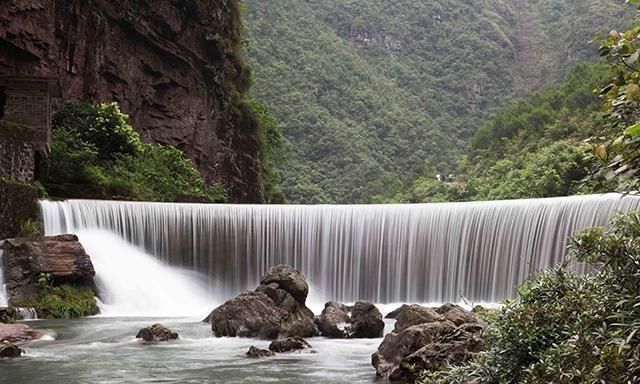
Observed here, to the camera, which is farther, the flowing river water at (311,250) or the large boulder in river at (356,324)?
the flowing river water at (311,250)

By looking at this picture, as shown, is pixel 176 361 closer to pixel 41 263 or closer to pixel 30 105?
pixel 41 263

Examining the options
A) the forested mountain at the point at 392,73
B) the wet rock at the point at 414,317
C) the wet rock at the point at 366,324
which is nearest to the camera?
the wet rock at the point at 414,317

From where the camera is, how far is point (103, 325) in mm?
14297

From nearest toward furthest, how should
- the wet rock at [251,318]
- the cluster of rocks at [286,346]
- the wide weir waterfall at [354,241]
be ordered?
the cluster of rocks at [286,346] → the wet rock at [251,318] → the wide weir waterfall at [354,241]

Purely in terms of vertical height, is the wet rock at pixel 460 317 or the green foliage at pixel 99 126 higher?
the green foliage at pixel 99 126

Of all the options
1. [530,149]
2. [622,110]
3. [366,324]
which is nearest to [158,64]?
[366,324]

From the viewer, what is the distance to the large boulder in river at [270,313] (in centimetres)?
1256

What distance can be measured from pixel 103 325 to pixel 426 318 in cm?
760

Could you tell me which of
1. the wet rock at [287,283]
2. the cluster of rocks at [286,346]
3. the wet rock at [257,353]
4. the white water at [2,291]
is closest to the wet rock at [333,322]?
the wet rock at [287,283]

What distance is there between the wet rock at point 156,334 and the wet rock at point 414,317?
454 cm

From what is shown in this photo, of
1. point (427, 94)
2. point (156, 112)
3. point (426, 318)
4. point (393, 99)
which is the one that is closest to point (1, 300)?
point (426, 318)

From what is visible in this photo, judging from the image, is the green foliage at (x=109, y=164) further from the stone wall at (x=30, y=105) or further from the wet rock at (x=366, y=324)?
the wet rock at (x=366, y=324)

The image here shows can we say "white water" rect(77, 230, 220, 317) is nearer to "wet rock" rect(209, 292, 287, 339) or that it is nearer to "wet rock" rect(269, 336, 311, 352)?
"wet rock" rect(209, 292, 287, 339)

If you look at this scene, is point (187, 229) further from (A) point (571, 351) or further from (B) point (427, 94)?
(B) point (427, 94)
